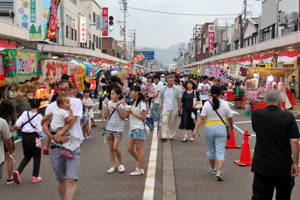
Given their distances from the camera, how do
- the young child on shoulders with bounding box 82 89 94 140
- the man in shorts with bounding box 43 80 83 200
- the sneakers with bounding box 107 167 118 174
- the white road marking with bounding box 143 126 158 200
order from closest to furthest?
the man in shorts with bounding box 43 80 83 200
the white road marking with bounding box 143 126 158 200
the sneakers with bounding box 107 167 118 174
the young child on shoulders with bounding box 82 89 94 140

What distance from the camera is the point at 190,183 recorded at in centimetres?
579

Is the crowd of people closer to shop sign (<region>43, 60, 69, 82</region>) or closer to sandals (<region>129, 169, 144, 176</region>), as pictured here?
sandals (<region>129, 169, 144, 176</region>)

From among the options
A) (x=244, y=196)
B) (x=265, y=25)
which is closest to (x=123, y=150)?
(x=244, y=196)

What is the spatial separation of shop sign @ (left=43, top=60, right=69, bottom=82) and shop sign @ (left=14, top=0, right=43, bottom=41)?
8.96 m

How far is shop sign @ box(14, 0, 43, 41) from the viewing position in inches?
825

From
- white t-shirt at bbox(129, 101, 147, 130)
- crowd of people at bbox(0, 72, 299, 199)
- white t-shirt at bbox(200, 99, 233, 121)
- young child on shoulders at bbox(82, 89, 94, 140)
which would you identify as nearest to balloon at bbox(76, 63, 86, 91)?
young child on shoulders at bbox(82, 89, 94, 140)

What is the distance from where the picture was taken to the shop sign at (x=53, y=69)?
1227 centimetres

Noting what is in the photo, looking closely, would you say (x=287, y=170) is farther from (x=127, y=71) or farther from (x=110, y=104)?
(x=127, y=71)

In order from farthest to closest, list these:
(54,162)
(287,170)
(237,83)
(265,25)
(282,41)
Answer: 1. (265,25)
2. (237,83)
3. (282,41)
4. (54,162)
5. (287,170)

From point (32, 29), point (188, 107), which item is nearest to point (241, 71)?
point (188, 107)

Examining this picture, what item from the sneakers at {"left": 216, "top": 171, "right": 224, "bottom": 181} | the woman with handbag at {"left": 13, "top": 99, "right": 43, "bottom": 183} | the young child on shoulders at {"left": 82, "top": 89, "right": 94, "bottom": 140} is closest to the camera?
the sneakers at {"left": 216, "top": 171, "right": 224, "bottom": 181}

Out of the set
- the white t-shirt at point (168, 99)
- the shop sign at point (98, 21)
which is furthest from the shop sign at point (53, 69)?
the shop sign at point (98, 21)

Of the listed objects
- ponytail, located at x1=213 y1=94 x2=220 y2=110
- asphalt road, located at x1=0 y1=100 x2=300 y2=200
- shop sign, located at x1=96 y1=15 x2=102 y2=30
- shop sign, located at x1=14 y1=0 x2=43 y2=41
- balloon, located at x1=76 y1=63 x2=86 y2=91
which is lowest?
asphalt road, located at x1=0 y1=100 x2=300 y2=200

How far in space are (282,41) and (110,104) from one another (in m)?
13.2
